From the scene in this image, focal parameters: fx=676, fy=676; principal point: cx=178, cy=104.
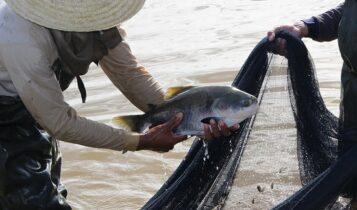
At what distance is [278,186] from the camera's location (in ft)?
15.8

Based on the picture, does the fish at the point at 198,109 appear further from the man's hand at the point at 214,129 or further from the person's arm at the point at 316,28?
the person's arm at the point at 316,28

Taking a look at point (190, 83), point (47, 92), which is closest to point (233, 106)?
point (47, 92)

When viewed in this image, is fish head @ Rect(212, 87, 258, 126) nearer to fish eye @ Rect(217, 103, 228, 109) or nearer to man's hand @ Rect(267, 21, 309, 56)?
fish eye @ Rect(217, 103, 228, 109)

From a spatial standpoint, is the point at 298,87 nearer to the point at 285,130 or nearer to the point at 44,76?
the point at 285,130

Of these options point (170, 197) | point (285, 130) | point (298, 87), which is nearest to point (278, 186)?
point (285, 130)

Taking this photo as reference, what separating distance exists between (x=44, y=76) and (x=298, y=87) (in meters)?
1.69

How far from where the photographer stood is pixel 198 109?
3.95 meters

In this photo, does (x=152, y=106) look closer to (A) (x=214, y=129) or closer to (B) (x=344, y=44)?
(A) (x=214, y=129)

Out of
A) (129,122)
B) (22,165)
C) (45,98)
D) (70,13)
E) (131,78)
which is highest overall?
(70,13)

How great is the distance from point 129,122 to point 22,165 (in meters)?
0.68

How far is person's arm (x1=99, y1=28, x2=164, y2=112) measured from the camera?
14.5ft

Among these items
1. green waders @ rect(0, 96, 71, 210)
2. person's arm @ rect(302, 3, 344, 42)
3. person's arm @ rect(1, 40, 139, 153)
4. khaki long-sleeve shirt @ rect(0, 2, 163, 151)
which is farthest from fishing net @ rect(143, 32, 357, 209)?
green waders @ rect(0, 96, 71, 210)

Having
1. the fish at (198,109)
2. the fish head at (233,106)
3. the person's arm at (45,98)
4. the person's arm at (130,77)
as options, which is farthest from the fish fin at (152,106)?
the fish head at (233,106)

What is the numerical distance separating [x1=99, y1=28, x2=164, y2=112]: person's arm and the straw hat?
2.13 feet
